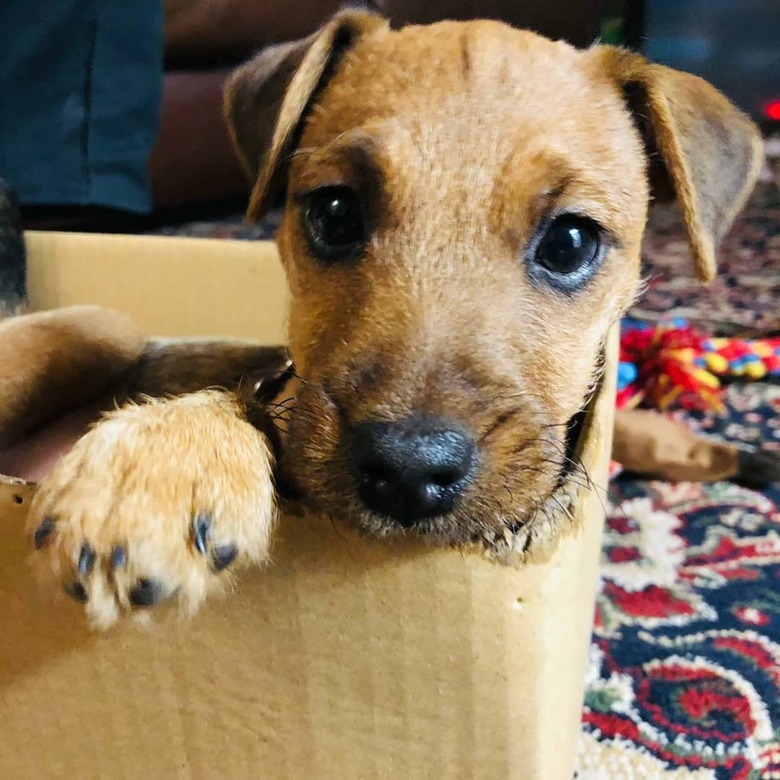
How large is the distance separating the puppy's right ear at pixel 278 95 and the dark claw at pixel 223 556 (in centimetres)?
82

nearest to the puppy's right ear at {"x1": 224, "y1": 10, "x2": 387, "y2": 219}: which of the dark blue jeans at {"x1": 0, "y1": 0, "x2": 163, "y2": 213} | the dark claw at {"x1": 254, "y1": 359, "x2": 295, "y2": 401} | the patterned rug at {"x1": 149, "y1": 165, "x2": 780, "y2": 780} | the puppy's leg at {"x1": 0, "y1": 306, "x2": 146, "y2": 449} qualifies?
the dark claw at {"x1": 254, "y1": 359, "x2": 295, "y2": 401}

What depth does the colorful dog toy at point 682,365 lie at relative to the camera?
2803mm

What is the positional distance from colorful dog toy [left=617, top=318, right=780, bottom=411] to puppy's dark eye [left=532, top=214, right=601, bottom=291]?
4.65ft

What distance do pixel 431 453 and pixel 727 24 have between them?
6.54 m

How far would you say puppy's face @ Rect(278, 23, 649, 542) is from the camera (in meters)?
1.05

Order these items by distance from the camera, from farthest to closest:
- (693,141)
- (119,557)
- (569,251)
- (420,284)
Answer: (693,141), (569,251), (420,284), (119,557)

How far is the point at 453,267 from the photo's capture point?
4.16 ft

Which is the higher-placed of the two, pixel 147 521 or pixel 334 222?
pixel 334 222

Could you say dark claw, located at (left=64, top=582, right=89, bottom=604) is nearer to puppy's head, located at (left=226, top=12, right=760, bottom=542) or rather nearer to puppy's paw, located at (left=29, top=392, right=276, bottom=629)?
puppy's paw, located at (left=29, top=392, right=276, bottom=629)

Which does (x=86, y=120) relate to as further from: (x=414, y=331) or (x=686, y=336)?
(x=414, y=331)

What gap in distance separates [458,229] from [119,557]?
2.21 feet

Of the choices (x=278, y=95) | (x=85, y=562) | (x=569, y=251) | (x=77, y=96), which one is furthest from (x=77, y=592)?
(x=77, y=96)

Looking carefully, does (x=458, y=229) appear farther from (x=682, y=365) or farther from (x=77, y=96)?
(x=77, y=96)

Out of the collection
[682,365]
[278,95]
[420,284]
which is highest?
[278,95]
